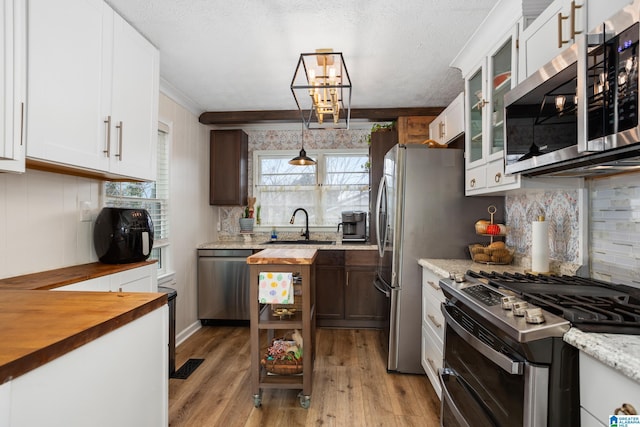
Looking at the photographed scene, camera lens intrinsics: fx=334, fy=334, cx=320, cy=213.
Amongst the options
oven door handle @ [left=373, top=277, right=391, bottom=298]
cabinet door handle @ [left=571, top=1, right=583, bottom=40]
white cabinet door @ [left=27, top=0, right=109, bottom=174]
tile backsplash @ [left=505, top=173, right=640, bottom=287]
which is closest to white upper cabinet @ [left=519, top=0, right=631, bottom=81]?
cabinet door handle @ [left=571, top=1, right=583, bottom=40]

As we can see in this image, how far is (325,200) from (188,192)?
1.68 metres

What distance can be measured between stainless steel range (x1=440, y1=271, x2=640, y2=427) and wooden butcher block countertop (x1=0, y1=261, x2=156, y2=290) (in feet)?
5.96

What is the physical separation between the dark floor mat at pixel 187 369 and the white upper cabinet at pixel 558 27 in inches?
116

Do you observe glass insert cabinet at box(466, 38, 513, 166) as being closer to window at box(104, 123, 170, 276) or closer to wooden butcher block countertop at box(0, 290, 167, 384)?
wooden butcher block countertop at box(0, 290, 167, 384)

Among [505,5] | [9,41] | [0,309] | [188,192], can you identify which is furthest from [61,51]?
[505,5]

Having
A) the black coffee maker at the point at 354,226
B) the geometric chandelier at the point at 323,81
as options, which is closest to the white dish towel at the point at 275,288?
the geometric chandelier at the point at 323,81

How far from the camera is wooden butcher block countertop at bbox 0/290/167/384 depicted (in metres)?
0.63

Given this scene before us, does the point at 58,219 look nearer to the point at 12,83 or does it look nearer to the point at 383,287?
the point at 12,83

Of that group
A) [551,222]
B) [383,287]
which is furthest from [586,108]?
[383,287]

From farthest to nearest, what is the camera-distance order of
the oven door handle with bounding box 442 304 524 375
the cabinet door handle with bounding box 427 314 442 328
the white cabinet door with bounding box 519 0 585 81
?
1. the cabinet door handle with bounding box 427 314 442 328
2. the white cabinet door with bounding box 519 0 585 81
3. the oven door handle with bounding box 442 304 524 375

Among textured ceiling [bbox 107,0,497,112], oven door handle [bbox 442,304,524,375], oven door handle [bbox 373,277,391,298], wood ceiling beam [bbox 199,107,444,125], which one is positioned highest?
textured ceiling [bbox 107,0,497,112]

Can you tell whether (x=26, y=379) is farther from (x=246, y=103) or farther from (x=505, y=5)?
(x=246, y=103)

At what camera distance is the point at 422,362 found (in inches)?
98.9

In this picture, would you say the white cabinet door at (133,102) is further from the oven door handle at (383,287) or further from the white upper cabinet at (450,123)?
the white upper cabinet at (450,123)
